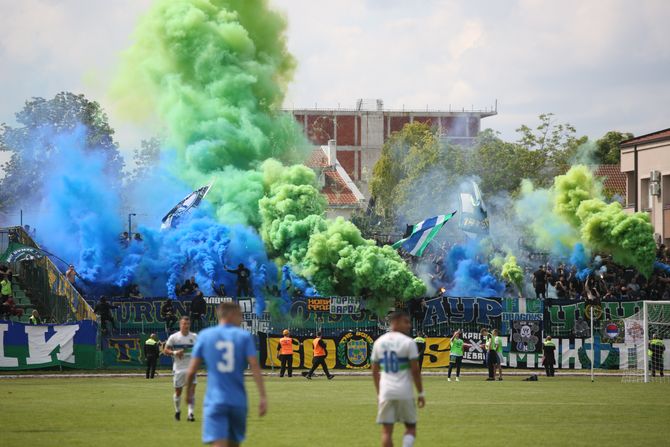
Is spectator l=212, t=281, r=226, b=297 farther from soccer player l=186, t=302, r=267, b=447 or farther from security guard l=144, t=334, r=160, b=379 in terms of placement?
soccer player l=186, t=302, r=267, b=447

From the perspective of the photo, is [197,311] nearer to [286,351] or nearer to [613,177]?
[286,351]

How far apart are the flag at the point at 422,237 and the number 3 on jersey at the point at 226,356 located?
136 ft

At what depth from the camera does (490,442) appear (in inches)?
712

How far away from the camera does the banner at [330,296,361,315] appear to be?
44906mm

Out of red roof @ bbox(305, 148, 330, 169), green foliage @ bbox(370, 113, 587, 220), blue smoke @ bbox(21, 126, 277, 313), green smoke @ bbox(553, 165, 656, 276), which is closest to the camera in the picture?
blue smoke @ bbox(21, 126, 277, 313)

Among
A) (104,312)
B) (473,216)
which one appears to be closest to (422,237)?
(473,216)

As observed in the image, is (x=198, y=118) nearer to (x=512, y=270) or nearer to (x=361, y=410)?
(x=512, y=270)

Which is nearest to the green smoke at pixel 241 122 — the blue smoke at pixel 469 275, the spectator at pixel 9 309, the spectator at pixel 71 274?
the blue smoke at pixel 469 275

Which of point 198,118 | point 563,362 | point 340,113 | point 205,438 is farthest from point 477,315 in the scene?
point 340,113

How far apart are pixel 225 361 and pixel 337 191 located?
83.7m

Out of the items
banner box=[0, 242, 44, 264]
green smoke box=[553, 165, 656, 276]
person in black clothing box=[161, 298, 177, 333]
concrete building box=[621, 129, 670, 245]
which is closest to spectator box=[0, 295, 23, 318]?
banner box=[0, 242, 44, 264]

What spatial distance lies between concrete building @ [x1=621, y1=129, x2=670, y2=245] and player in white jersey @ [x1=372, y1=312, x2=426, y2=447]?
170ft

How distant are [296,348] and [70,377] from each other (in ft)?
28.7

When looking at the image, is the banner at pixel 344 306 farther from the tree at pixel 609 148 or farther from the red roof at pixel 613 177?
the tree at pixel 609 148
